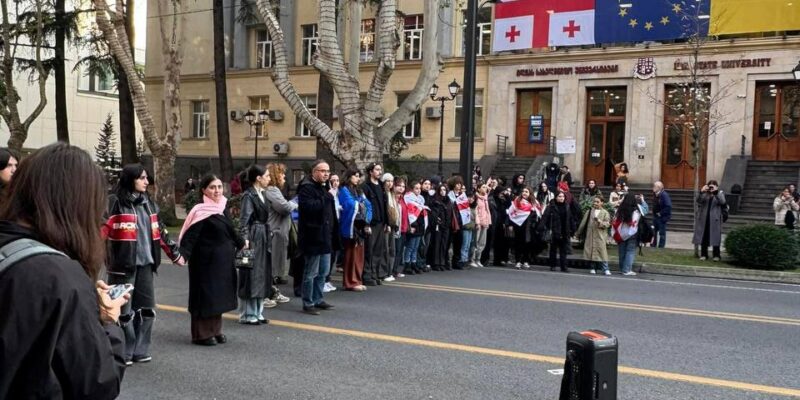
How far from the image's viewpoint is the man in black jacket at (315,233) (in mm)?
9117

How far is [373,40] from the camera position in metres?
35.6

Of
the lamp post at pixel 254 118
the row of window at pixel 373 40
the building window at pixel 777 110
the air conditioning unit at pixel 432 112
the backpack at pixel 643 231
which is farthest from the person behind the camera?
the lamp post at pixel 254 118

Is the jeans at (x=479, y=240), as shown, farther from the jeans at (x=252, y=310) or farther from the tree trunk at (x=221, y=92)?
the tree trunk at (x=221, y=92)

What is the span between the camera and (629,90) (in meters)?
29.4

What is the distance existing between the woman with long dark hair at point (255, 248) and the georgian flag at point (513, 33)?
71.8ft

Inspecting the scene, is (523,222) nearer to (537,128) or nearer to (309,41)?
(537,128)

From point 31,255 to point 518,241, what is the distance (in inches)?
552

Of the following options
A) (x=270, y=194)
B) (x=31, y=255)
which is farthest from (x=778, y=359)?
(x=31, y=255)

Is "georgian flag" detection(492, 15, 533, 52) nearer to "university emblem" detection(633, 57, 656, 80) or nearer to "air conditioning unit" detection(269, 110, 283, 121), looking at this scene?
"university emblem" detection(633, 57, 656, 80)

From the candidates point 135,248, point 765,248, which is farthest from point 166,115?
point 765,248

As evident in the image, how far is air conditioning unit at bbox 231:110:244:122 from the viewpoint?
3928cm

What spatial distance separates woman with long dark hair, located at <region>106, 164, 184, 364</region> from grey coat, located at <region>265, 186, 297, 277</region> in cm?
263

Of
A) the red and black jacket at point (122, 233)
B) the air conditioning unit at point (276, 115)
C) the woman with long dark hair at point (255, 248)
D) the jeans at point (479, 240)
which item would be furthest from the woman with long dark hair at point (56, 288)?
the air conditioning unit at point (276, 115)

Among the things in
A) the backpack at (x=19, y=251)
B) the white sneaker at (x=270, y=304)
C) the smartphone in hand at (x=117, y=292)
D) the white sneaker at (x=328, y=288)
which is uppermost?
the backpack at (x=19, y=251)
